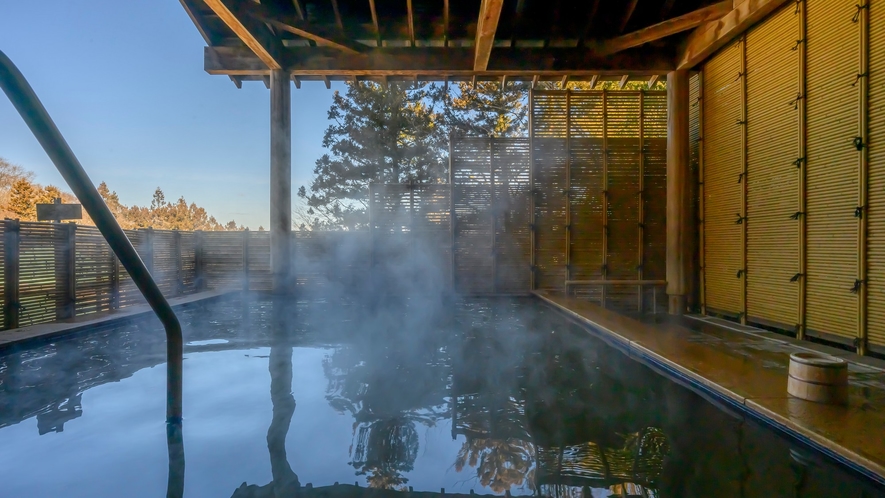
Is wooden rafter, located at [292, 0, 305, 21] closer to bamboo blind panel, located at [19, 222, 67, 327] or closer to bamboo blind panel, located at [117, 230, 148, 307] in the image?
bamboo blind panel, located at [117, 230, 148, 307]

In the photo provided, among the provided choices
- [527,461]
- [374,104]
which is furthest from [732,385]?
[374,104]

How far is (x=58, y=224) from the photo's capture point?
5.45 m

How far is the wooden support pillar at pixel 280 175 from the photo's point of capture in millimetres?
6840

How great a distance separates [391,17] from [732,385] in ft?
20.3

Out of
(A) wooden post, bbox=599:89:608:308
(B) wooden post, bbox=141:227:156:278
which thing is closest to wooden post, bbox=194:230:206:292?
(B) wooden post, bbox=141:227:156:278

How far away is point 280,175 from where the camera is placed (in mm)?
6902

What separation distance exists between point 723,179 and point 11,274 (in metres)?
8.45

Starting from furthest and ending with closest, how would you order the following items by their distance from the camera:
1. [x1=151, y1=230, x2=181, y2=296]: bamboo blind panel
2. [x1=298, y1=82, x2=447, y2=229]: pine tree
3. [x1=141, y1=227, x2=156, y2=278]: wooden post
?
[x1=298, y1=82, x2=447, y2=229]: pine tree → [x1=151, y1=230, x2=181, y2=296]: bamboo blind panel → [x1=141, y1=227, x2=156, y2=278]: wooden post

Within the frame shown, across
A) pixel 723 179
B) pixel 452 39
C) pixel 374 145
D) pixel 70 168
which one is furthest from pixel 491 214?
pixel 374 145

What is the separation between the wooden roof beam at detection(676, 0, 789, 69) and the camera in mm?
4848

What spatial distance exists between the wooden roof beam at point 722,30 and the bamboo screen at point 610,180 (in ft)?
4.37

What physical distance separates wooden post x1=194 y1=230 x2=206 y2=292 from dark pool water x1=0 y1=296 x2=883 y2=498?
4633mm

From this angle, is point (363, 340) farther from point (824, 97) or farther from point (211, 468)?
point (824, 97)

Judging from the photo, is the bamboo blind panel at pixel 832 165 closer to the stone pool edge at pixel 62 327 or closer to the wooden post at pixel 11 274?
the stone pool edge at pixel 62 327
